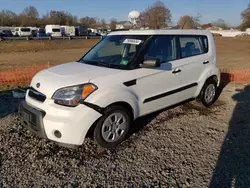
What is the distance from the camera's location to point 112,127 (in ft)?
10.9

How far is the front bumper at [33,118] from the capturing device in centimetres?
303

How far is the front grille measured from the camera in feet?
10.3

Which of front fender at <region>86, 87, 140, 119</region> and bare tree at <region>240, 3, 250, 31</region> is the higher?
bare tree at <region>240, 3, 250, 31</region>

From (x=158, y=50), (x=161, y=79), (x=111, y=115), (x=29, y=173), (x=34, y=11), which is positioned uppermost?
(x=34, y=11)

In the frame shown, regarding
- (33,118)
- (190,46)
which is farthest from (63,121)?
(190,46)

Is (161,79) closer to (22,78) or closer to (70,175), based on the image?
(70,175)

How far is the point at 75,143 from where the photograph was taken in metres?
3.01

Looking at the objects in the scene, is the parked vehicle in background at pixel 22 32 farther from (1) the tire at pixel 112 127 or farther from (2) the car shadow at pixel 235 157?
(2) the car shadow at pixel 235 157

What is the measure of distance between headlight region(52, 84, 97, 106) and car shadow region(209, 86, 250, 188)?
6.40 feet

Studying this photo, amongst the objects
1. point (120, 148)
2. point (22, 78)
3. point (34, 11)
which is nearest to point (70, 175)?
point (120, 148)

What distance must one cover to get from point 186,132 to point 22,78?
563 cm

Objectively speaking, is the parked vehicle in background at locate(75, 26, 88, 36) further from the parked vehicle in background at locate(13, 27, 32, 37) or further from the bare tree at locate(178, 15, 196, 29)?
the bare tree at locate(178, 15, 196, 29)

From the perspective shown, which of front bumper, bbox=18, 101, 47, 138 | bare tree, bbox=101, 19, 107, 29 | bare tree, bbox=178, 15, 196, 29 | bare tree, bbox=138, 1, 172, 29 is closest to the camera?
front bumper, bbox=18, 101, 47, 138

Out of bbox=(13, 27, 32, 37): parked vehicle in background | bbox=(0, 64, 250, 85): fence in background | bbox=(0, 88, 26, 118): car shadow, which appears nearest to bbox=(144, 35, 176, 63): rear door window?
bbox=(0, 88, 26, 118): car shadow
